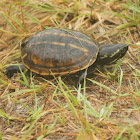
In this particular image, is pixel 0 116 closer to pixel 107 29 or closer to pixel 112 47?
pixel 112 47

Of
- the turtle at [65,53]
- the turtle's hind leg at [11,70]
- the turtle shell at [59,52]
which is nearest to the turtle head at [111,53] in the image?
the turtle at [65,53]

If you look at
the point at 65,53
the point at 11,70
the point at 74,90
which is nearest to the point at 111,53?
the point at 65,53

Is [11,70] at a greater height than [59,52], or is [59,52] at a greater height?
[59,52]

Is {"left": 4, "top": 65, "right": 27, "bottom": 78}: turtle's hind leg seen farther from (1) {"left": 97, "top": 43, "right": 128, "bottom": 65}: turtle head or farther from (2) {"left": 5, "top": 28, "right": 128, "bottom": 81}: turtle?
(1) {"left": 97, "top": 43, "right": 128, "bottom": 65}: turtle head

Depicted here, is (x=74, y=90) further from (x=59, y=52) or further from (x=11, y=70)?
(x=11, y=70)

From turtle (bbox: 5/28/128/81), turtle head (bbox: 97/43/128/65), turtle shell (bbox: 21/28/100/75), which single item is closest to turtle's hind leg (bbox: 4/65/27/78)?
turtle (bbox: 5/28/128/81)
